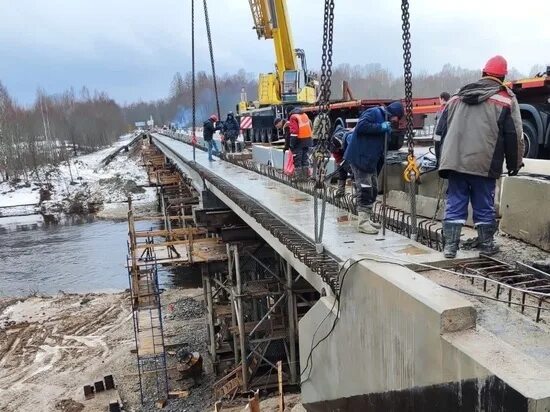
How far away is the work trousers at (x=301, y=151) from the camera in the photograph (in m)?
10.8

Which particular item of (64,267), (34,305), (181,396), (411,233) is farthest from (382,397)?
(64,267)

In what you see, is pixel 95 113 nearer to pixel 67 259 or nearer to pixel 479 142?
pixel 67 259

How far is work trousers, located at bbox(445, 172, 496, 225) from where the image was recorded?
177 inches

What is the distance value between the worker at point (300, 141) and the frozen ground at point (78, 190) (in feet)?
110

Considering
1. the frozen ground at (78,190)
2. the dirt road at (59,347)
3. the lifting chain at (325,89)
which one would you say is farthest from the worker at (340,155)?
the frozen ground at (78,190)

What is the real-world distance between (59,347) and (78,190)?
36.1 m

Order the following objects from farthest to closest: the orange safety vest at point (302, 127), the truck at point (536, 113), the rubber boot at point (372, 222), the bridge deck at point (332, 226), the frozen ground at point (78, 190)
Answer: the frozen ground at point (78, 190) < the orange safety vest at point (302, 127) < the truck at point (536, 113) < the rubber boot at point (372, 222) < the bridge deck at point (332, 226)

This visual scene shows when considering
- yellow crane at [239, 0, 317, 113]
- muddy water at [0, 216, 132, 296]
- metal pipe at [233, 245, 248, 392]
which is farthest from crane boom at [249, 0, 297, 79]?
metal pipe at [233, 245, 248, 392]

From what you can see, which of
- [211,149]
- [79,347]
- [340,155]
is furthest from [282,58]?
[340,155]

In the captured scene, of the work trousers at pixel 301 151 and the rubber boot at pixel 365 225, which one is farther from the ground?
the work trousers at pixel 301 151

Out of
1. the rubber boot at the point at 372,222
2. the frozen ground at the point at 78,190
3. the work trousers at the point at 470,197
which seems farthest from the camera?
the frozen ground at the point at 78,190

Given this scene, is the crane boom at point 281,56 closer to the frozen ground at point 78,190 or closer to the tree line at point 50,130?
the frozen ground at point 78,190

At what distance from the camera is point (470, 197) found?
466 cm

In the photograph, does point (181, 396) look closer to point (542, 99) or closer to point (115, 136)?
point (542, 99)
